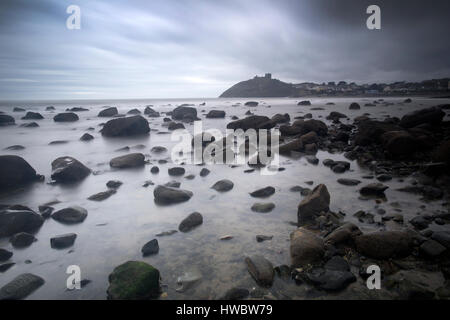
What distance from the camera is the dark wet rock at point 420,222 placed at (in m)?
3.91

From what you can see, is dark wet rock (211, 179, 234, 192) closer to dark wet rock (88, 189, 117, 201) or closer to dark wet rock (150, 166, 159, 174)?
dark wet rock (150, 166, 159, 174)

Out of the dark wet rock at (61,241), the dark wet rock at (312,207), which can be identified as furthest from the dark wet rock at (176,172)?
the dark wet rock at (312,207)

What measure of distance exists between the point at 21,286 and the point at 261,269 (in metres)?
3.03

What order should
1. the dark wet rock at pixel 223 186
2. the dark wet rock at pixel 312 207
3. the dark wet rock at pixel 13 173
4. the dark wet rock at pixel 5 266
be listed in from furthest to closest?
the dark wet rock at pixel 13 173 < the dark wet rock at pixel 223 186 < the dark wet rock at pixel 312 207 < the dark wet rock at pixel 5 266

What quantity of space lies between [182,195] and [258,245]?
2.43m

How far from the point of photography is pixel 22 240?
4027 mm

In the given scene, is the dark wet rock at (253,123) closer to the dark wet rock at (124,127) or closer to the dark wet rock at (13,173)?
the dark wet rock at (124,127)

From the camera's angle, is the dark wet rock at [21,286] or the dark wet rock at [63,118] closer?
the dark wet rock at [21,286]

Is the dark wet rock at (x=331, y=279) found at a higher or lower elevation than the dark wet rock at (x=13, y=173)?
lower

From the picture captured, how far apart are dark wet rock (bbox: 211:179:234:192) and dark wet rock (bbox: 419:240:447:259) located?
155 inches

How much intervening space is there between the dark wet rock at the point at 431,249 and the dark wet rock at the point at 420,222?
29.3 inches

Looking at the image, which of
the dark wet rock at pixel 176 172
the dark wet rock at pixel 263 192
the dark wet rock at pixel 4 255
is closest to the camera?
the dark wet rock at pixel 4 255

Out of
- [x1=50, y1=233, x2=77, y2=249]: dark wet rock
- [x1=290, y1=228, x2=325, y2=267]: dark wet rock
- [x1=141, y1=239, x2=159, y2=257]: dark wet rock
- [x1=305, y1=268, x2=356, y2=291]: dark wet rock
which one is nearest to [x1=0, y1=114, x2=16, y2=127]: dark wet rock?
[x1=50, y1=233, x2=77, y2=249]: dark wet rock

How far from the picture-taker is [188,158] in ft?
31.7
